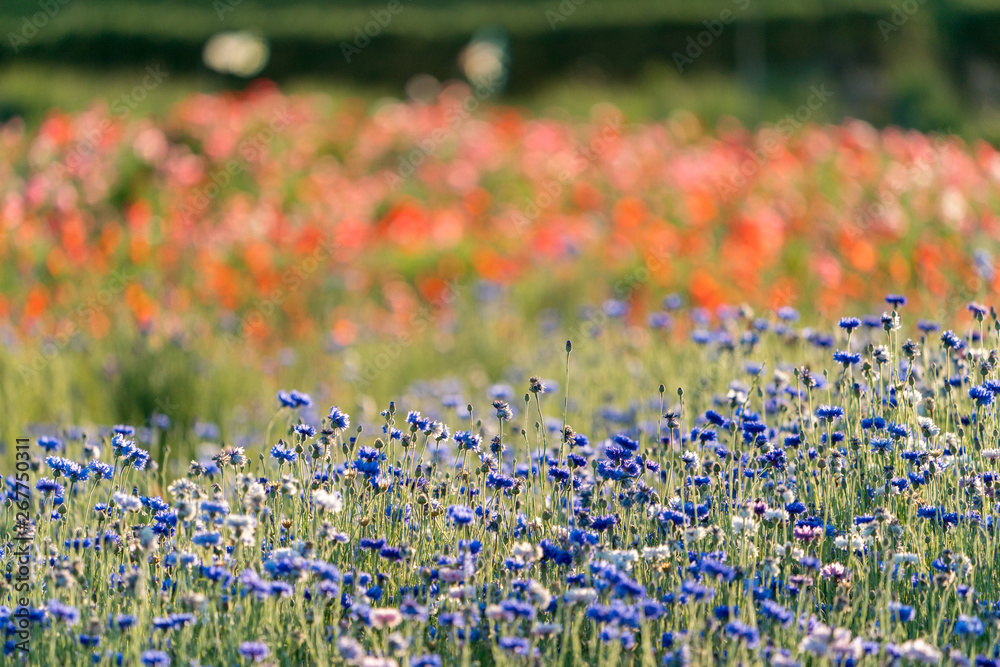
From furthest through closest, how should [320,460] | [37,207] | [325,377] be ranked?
1. [37,207]
2. [325,377]
3. [320,460]

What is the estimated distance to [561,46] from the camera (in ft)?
52.6

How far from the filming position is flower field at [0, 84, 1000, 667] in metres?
2.25

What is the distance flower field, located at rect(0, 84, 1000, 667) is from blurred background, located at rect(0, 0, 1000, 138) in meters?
3.15

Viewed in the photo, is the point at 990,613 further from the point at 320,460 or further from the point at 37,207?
the point at 37,207

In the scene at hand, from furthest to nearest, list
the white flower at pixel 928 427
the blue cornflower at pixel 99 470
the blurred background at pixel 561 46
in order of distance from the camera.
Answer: the blurred background at pixel 561 46 < the white flower at pixel 928 427 < the blue cornflower at pixel 99 470

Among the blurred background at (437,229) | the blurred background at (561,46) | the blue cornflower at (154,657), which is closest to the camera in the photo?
the blue cornflower at (154,657)

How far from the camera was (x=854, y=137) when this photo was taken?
27.4 feet

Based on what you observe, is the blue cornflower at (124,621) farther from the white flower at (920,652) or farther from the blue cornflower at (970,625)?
the blue cornflower at (970,625)

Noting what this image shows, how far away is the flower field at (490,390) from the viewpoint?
2248mm

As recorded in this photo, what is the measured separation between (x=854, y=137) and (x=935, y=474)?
20.8 feet

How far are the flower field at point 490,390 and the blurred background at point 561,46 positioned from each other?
124 inches

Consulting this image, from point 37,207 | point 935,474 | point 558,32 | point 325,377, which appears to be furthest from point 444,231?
point 558,32

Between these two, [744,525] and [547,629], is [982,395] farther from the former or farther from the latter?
[547,629]

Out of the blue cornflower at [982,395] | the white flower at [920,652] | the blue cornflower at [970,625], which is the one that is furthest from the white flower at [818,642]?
the blue cornflower at [982,395]
